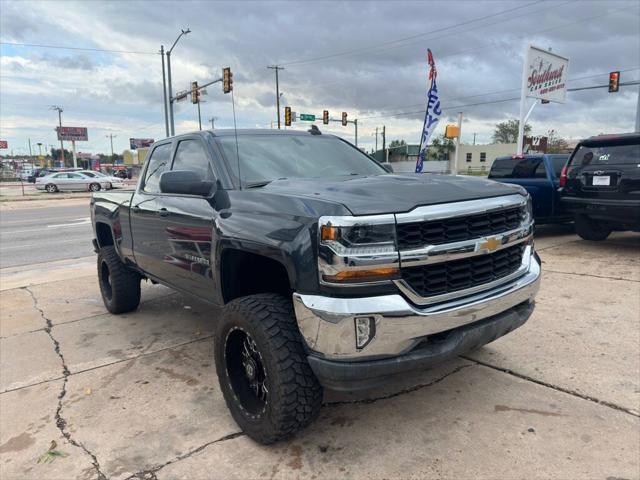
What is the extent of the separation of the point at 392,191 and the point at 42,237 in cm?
1234

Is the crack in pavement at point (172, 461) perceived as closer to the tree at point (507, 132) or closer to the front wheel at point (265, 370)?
the front wheel at point (265, 370)

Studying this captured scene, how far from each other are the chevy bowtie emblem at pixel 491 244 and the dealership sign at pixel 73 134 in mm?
88167

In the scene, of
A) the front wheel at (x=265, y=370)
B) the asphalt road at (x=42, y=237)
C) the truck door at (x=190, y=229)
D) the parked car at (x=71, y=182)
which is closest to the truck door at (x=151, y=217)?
the truck door at (x=190, y=229)

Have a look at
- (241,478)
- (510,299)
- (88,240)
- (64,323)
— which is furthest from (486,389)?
(88,240)

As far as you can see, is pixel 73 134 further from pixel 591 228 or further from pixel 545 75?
pixel 591 228

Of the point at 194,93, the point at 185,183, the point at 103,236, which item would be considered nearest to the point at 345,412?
the point at 185,183

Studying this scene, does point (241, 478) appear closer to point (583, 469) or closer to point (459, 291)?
point (459, 291)

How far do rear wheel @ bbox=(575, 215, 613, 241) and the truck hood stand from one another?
19.9ft

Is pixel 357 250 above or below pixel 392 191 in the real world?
below

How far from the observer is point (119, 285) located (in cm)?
525

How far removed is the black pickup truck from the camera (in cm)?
239

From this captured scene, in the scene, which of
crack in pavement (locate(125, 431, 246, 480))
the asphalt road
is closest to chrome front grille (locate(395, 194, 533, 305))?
crack in pavement (locate(125, 431, 246, 480))

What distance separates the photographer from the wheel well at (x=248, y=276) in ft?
10.4

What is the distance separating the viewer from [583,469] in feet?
8.29
